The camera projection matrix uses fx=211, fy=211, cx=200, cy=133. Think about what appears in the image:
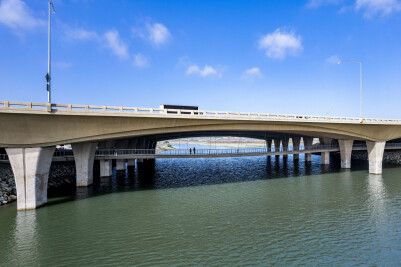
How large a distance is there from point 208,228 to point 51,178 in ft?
87.2

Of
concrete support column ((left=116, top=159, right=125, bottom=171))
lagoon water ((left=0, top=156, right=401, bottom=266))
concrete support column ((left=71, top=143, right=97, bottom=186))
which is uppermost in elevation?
concrete support column ((left=71, top=143, right=97, bottom=186))

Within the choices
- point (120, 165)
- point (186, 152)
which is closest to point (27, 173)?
point (120, 165)

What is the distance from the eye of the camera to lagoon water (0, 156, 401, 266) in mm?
11758

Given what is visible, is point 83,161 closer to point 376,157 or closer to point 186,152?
point 186,152

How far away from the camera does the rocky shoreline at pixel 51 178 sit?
22.7 m

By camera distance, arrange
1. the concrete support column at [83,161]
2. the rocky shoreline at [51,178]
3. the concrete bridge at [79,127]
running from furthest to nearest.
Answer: the concrete support column at [83,161]
the rocky shoreline at [51,178]
the concrete bridge at [79,127]

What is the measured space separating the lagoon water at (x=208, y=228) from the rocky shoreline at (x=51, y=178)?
10.4 ft

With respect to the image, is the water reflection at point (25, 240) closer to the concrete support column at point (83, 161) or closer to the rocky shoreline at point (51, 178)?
the rocky shoreline at point (51, 178)

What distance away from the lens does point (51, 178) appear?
30.4 m

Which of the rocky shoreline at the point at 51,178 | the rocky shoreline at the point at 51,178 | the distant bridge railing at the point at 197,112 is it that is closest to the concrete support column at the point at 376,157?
the distant bridge railing at the point at 197,112

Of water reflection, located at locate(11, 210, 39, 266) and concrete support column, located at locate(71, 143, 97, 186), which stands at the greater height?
concrete support column, located at locate(71, 143, 97, 186)

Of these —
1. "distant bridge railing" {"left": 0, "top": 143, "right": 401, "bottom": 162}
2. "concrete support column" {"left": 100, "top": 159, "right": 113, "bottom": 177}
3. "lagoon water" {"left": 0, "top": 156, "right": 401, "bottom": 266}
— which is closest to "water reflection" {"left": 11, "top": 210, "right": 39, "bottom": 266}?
"lagoon water" {"left": 0, "top": 156, "right": 401, "bottom": 266}

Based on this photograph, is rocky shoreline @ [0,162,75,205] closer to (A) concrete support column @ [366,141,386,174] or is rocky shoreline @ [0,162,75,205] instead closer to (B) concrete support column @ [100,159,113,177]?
(B) concrete support column @ [100,159,113,177]

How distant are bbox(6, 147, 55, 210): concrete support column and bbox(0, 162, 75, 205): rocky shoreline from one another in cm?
429
